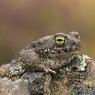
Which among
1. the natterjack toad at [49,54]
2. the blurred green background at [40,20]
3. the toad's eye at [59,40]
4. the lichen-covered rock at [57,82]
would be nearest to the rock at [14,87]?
the lichen-covered rock at [57,82]

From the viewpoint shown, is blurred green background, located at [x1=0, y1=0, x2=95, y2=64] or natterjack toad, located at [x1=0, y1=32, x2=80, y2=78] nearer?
natterjack toad, located at [x1=0, y1=32, x2=80, y2=78]

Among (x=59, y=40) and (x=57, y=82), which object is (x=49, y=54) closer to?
(x=59, y=40)

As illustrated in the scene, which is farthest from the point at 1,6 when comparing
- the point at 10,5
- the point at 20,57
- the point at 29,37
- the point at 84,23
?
the point at 20,57

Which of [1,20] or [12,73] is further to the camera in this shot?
[1,20]

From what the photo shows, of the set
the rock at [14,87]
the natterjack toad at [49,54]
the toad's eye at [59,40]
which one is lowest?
the rock at [14,87]

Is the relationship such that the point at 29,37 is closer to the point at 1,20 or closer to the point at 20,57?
the point at 1,20

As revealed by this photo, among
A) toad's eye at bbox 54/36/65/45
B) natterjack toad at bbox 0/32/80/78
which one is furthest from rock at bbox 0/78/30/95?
toad's eye at bbox 54/36/65/45

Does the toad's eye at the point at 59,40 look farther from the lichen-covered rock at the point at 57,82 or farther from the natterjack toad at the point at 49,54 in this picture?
the lichen-covered rock at the point at 57,82

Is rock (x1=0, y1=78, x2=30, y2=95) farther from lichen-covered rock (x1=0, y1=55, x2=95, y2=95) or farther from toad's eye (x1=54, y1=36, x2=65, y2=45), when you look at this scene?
toad's eye (x1=54, y1=36, x2=65, y2=45)
